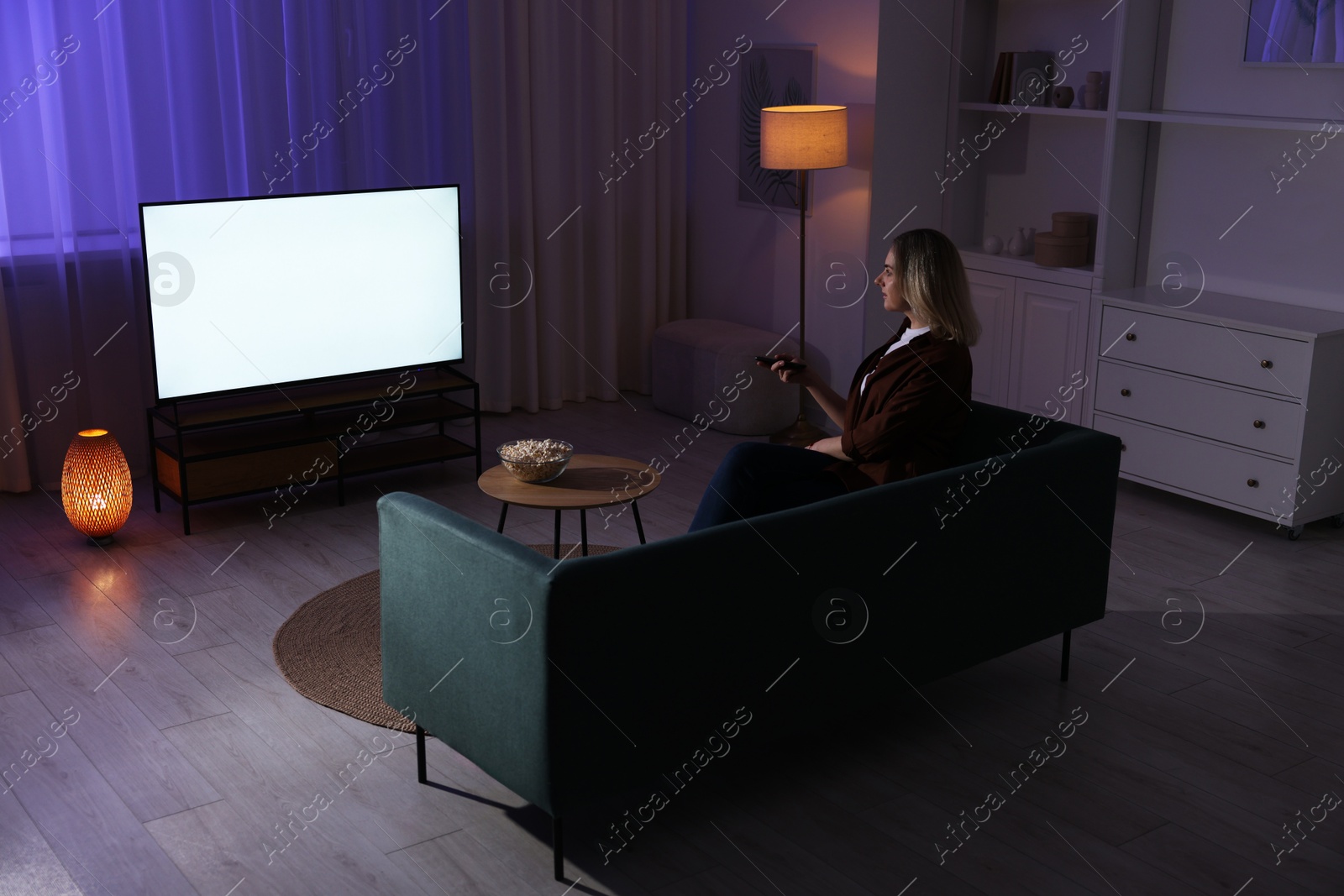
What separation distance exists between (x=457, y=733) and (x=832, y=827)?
856mm

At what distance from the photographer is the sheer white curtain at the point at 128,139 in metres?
4.91

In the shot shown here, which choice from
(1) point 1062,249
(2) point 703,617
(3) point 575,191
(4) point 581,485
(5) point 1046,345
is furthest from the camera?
(3) point 575,191

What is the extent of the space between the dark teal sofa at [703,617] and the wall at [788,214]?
2.66 m

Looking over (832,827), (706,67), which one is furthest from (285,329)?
(832,827)

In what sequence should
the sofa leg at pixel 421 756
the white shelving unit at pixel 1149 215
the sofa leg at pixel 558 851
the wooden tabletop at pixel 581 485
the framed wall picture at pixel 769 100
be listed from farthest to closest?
1. the framed wall picture at pixel 769 100
2. the white shelving unit at pixel 1149 215
3. the wooden tabletop at pixel 581 485
4. the sofa leg at pixel 421 756
5. the sofa leg at pixel 558 851

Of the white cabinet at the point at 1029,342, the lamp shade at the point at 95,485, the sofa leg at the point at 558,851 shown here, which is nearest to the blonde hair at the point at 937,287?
the sofa leg at the point at 558,851

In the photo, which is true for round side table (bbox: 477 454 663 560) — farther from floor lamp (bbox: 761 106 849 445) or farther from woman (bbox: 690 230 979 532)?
floor lamp (bbox: 761 106 849 445)

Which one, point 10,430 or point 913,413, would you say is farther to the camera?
point 10,430

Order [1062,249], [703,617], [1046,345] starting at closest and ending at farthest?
1. [703,617]
2. [1062,249]
3. [1046,345]

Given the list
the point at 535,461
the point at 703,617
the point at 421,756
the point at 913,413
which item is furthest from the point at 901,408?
the point at 421,756

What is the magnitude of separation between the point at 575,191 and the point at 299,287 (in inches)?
69.7

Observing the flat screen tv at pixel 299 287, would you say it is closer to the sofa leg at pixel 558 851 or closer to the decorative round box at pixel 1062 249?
Result: the decorative round box at pixel 1062 249

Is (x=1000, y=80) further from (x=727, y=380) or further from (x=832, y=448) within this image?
(x=832, y=448)

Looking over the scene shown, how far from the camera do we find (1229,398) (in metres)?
4.76
